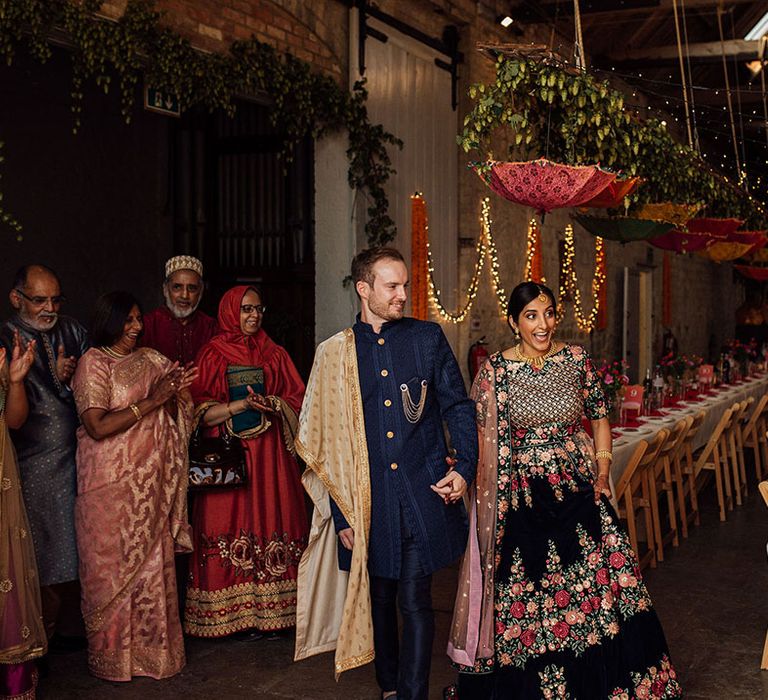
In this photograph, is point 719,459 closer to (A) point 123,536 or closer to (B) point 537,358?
(B) point 537,358

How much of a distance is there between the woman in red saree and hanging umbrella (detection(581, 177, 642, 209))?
2182mm

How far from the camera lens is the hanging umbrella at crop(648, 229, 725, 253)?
27.0 ft

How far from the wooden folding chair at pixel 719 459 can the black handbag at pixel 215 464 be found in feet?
13.1

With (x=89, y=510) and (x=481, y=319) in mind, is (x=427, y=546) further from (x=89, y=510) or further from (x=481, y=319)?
(x=481, y=319)

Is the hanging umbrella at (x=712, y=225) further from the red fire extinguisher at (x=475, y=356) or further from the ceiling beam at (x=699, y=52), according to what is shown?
the ceiling beam at (x=699, y=52)

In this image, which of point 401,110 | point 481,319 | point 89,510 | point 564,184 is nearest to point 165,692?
point 89,510

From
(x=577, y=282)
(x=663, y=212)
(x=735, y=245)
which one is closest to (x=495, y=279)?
(x=735, y=245)

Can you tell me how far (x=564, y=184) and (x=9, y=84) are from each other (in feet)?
16.1

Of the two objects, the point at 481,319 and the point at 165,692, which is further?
the point at 481,319

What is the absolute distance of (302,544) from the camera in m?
4.86

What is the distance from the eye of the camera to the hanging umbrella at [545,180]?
5.21 m

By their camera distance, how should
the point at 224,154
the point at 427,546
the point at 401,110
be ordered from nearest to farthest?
the point at 427,546 → the point at 224,154 → the point at 401,110

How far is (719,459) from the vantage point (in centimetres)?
789

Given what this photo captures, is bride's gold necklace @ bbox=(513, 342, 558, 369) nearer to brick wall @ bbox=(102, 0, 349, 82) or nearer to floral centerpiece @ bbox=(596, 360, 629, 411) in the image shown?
floral centerpiece @ bbox=(596, 360, 629, 411)
